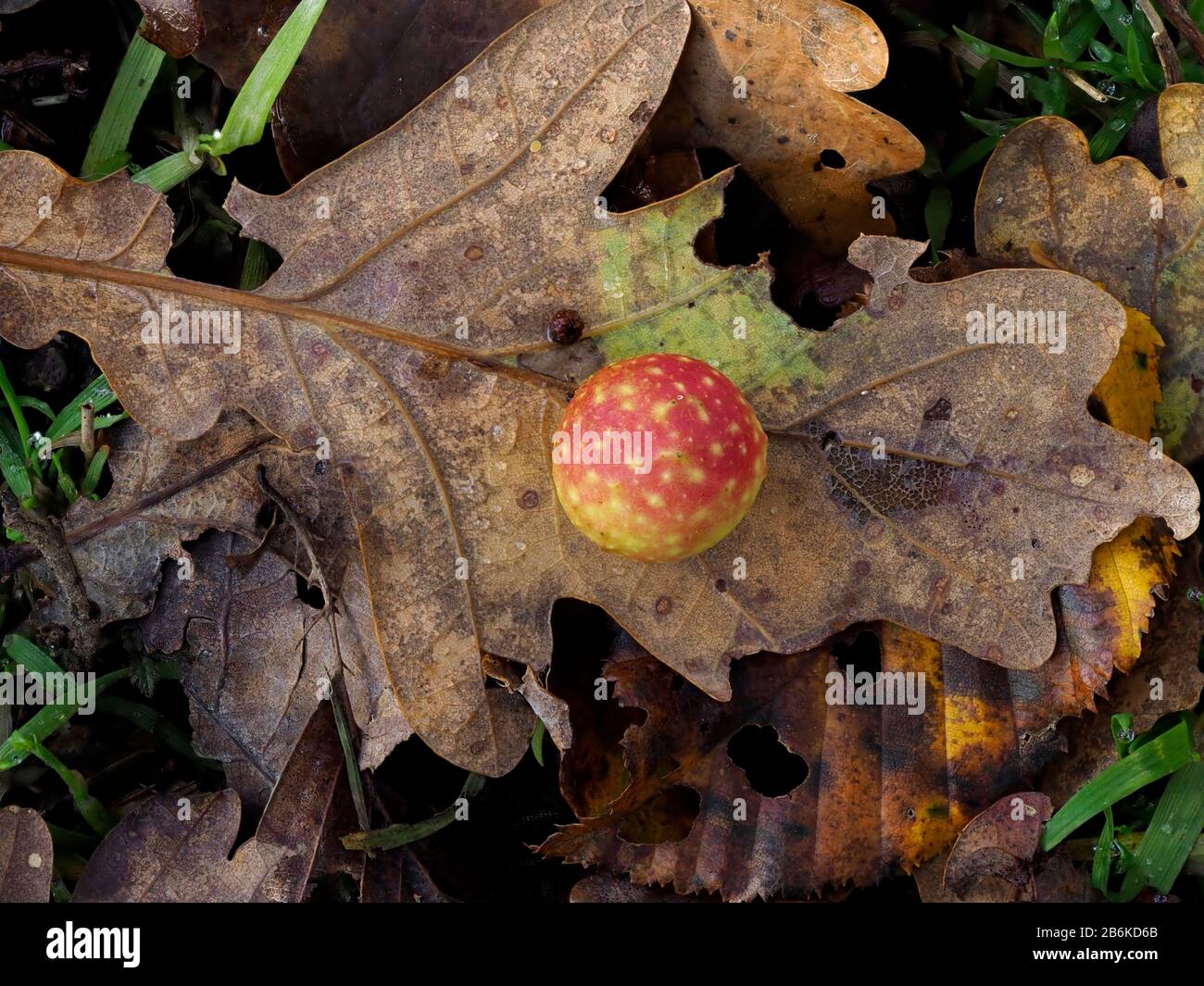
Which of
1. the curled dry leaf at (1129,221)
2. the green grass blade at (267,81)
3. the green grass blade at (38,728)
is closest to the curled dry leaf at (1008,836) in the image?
the curled dry leaf at (1129,221)

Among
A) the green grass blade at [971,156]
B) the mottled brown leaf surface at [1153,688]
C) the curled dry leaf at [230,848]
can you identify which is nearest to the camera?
the mottled brown leaf surface at [1153,688]

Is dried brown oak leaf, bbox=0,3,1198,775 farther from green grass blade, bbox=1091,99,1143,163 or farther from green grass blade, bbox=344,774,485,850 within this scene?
green grass blade, bbox=1091,99,1143,163

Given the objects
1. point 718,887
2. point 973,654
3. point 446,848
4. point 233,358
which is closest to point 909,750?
point 973,654

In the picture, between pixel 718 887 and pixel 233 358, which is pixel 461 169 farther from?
pixel 718 887

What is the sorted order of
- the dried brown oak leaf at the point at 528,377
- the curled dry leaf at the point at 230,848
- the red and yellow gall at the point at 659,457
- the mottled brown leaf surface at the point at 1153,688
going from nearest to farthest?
the red and yellow gall at the point at 659,457 < the dried brown oak leaf at the point at 528,377 < the mottled brown leaf surface at the point at 1153,688 < the curled dry leaf at the point at 230,848

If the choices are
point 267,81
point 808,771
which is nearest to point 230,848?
point 808,771

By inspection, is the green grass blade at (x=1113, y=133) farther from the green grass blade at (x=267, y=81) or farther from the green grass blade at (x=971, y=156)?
the green grass blade at (x=267, y=81)
